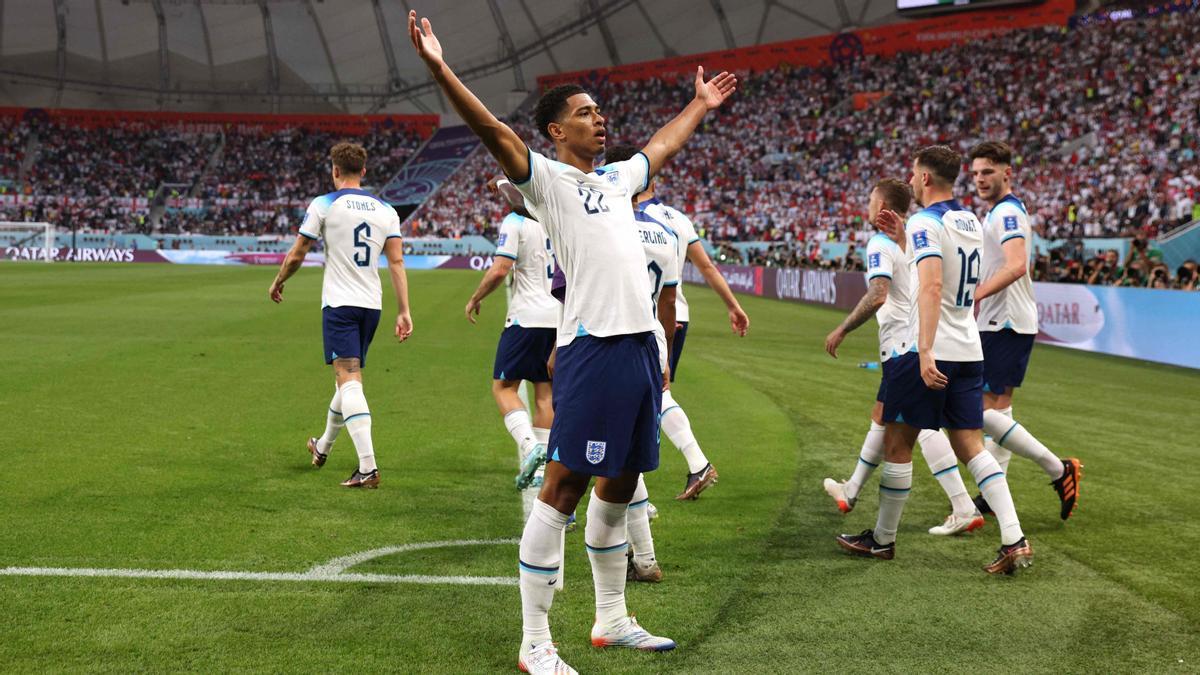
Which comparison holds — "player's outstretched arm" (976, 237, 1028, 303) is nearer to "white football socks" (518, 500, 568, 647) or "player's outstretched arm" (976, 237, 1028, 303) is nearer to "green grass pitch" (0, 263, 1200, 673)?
"green grass pitch" (0, 263, 1200, 673)

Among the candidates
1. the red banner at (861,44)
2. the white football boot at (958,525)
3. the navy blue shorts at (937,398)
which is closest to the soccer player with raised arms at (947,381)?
the navy blue shorts at (937,398)

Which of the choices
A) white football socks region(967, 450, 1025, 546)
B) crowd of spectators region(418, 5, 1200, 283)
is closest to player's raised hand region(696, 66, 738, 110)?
white football socks region(967, 450, 1025, 546)

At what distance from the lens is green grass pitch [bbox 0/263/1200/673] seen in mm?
4176

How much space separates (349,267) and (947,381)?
4307mm

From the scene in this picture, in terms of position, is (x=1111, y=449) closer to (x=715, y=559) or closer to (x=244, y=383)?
(x=715, y=559)

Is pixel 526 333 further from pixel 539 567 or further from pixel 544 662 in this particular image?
pixel 544 662

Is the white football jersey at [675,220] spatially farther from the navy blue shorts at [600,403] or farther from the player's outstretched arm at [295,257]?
the player's outstretched arm at [295,257]

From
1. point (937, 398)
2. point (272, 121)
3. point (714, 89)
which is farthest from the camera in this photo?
point (272, 121)

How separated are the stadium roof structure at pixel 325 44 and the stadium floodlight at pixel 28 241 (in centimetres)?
1762

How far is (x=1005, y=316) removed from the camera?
719cm

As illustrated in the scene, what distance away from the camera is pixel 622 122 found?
59625 millimetres

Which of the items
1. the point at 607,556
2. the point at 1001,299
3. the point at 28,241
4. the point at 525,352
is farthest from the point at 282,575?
the point at 28,241

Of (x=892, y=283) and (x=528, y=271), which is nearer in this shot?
(x=892, y=283)

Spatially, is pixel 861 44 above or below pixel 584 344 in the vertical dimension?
above
